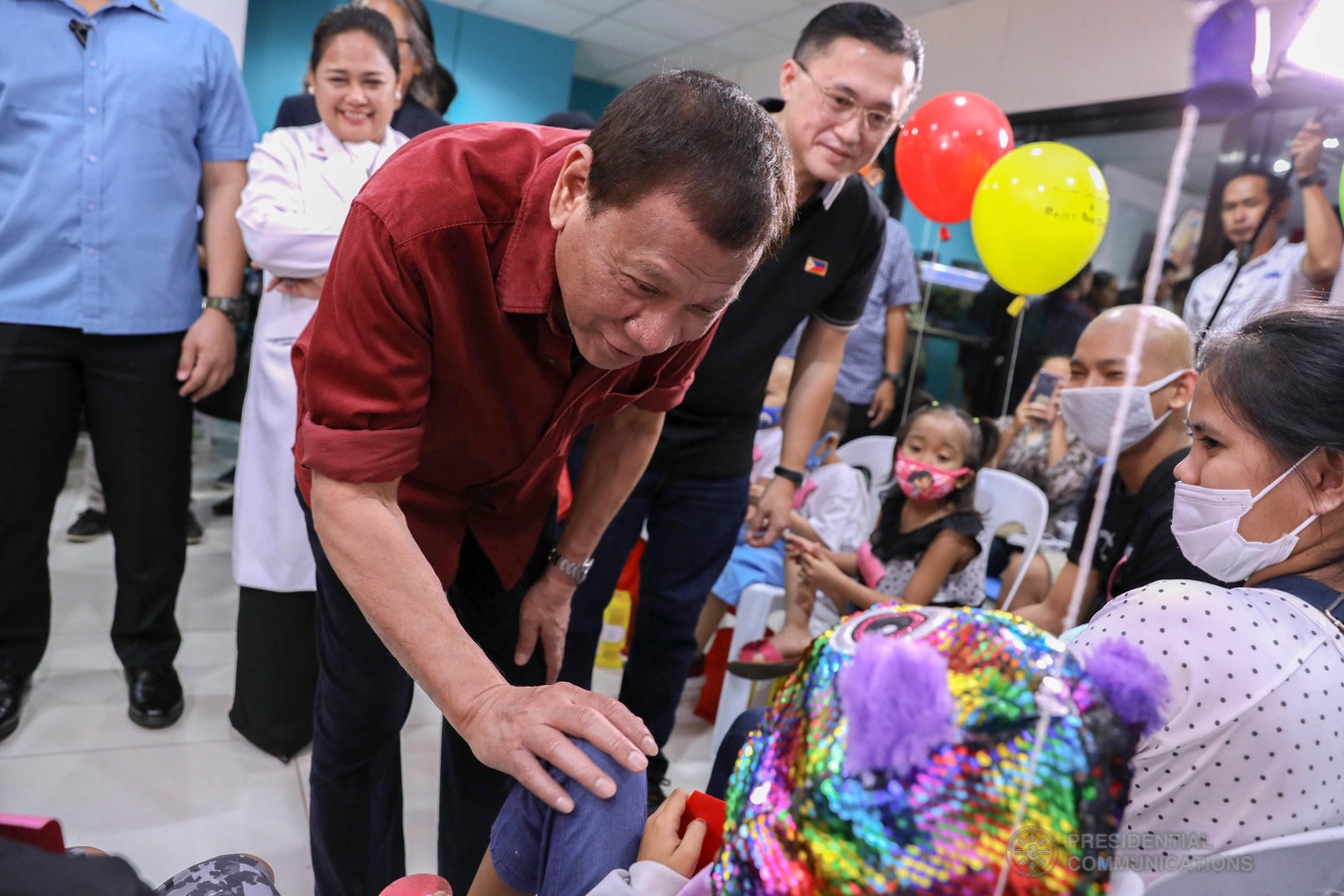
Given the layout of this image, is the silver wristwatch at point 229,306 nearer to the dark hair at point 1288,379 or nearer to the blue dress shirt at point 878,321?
A: the dark hair at point 1288,379

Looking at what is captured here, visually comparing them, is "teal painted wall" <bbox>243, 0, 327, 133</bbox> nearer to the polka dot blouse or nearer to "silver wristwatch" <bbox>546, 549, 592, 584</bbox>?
"silver wristwatch" <bbox>546, 549, 592, 584</bbox>

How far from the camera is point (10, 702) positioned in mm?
1910

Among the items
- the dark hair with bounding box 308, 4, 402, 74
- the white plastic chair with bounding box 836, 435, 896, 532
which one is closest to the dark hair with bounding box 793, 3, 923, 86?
the dark hair with bounding box 308, 4, 402, 74

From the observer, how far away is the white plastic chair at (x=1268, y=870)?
2.55 feet

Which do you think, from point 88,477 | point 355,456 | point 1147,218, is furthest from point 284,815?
point 1147,218

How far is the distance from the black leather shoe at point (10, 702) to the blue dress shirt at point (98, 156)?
0.79 m

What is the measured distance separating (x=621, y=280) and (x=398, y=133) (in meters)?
1.59

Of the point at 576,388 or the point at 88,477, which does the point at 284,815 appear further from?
the point at 88,477

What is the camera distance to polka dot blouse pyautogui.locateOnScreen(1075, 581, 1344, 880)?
2.59 ft

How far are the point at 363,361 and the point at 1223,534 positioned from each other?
98 cm

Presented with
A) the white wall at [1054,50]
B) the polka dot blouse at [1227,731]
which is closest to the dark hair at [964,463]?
the polka dot blouse at [1227,731]

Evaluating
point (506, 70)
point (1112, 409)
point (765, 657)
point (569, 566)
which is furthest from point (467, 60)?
point (569, 566)

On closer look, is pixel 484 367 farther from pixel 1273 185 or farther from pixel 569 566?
pixel 1273 185

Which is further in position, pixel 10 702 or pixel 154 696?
pixel 154 696
